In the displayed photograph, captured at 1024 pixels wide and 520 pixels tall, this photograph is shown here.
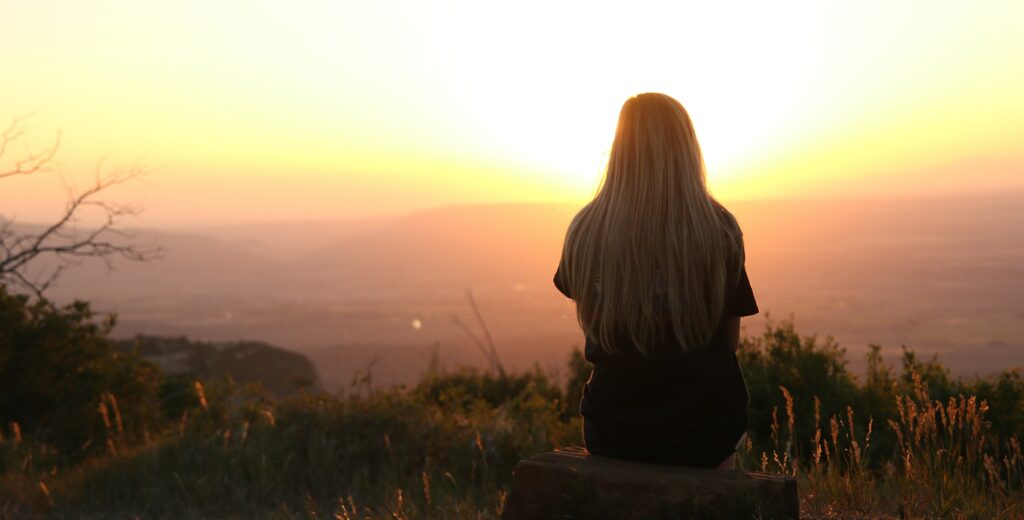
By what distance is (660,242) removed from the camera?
138 inches

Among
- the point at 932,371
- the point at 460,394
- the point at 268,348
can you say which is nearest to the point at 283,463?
the point at 460,394

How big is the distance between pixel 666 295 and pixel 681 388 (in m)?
0.39

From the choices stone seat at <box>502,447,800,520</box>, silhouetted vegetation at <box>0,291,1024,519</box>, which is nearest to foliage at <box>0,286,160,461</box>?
silhouetted vegetation at <box>0,291,1024,519</box>

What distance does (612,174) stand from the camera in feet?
12.0

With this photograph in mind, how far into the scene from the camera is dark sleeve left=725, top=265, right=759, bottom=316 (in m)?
3.59

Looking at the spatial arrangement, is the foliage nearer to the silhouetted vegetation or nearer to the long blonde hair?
the silhouetted vegetation

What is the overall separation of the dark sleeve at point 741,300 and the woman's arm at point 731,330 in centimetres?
5

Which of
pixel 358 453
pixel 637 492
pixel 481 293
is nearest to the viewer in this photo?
pixel 637 492

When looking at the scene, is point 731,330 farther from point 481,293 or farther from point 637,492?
point 481,293

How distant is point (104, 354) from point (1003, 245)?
70559 millimetres

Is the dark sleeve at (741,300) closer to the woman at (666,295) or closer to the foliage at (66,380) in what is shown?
the woman at (666,295)

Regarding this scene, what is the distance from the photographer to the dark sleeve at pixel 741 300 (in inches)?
141

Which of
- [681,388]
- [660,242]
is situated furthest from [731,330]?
[660,242]

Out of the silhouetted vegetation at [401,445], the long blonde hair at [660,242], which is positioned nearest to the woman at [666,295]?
the long blonde hair at [660,242]
